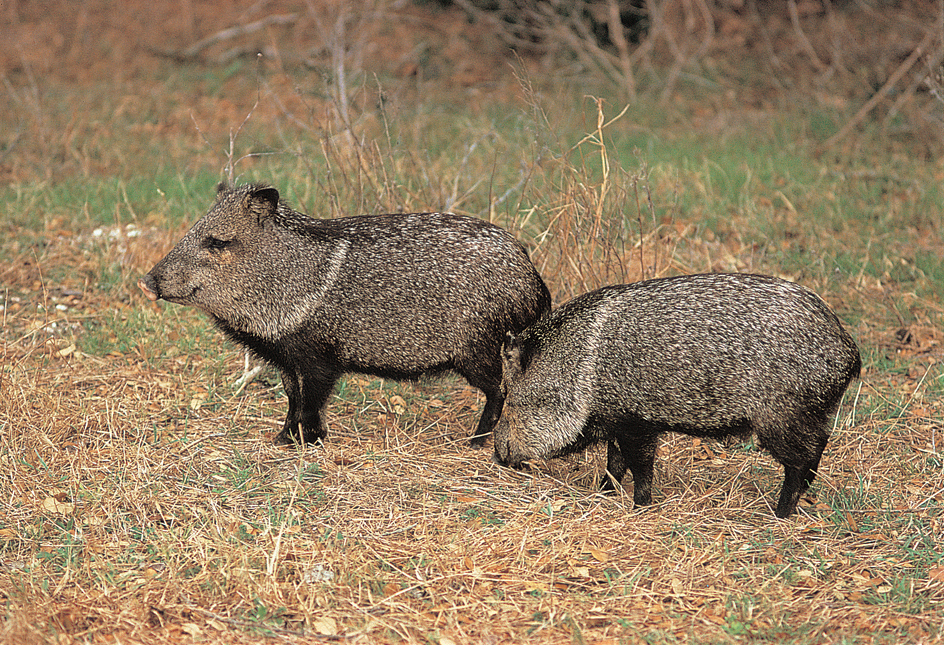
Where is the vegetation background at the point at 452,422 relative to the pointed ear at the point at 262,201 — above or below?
below

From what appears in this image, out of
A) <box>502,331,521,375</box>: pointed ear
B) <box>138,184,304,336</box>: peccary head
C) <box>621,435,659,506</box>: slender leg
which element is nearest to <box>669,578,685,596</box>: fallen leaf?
<box>621,435,659,506</box>: slender leg

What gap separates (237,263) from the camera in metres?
3.93

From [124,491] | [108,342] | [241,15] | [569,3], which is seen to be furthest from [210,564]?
[241,15]

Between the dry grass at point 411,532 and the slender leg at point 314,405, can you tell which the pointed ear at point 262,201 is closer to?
the slender leg at point 314,405

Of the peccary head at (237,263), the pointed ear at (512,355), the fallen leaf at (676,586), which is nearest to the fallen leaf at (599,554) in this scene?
the fallen leaf at (676,586)

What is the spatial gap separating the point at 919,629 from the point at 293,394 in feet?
8.08

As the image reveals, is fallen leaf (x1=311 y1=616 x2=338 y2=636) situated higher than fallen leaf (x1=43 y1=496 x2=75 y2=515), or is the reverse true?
fallen leaf (x1=311 y1=616 x2=338 y2=636)

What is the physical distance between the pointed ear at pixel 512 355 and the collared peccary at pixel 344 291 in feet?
0.74

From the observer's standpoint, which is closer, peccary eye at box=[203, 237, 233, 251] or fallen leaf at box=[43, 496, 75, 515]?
fallen leaf at box=[43, 496, 75, 515]

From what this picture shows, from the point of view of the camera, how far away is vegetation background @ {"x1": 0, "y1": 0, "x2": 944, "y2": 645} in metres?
3.06

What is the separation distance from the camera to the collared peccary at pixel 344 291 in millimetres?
3932

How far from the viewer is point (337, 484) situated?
3.80 m

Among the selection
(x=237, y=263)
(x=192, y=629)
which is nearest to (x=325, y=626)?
(x=192, y=629)

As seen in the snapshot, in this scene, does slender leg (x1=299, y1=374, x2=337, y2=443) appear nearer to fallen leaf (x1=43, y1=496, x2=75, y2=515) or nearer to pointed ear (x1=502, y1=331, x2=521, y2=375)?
pointed ear (x1=502, y1=331, x2=521, y2=375)
